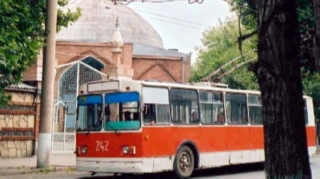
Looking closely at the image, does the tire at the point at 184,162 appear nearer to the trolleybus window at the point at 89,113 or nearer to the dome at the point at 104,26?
the trolleybus window at the point at 89,113

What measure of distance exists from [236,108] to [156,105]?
13.0 ft

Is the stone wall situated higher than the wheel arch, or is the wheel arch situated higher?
the stone wall

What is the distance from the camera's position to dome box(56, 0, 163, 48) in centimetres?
4491

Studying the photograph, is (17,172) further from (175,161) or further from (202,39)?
(202,39)

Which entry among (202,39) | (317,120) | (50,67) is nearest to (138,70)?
(317,120)

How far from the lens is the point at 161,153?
14.3 metres

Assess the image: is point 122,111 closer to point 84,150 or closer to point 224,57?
point 84,150

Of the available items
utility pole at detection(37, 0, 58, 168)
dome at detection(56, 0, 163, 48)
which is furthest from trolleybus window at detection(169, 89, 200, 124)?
dome at detection(56, 0, 163, 48)

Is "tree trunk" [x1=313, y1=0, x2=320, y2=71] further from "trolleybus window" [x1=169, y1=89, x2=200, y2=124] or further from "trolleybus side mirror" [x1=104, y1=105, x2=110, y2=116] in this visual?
"trolleybus side mirror" [x1=104, y1=105, x2=110, y2=116]

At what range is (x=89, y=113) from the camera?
1484cm

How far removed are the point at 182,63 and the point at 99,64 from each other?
7.91m

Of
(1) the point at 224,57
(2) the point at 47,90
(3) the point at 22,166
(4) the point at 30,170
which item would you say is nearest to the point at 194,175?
(4) the point at 30,170

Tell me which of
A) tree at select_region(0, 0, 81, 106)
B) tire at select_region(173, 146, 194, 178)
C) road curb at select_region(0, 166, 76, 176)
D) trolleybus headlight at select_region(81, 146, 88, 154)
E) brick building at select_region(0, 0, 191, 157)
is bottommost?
road curb at select_region(0, 166, 76, 176)

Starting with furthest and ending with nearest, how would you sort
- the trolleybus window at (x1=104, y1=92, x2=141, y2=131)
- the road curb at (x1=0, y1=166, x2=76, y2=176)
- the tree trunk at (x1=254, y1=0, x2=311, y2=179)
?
the road curb at (x1=0, y1=166, x2=76, y2=176), the trolleybus window at (x1=104, y1=92, x2=141, y2=131), the tree trunk at (x1=254, y1=0, x2=311, y2=179)
